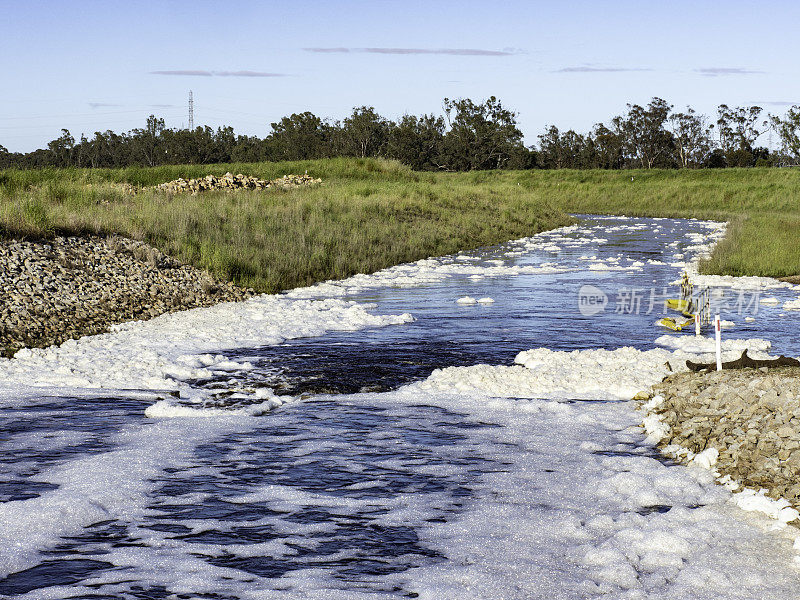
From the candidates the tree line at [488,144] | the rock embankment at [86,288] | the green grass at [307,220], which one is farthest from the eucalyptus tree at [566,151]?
the rock embankment at [86,288]

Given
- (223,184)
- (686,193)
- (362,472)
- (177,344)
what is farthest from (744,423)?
(686,193)

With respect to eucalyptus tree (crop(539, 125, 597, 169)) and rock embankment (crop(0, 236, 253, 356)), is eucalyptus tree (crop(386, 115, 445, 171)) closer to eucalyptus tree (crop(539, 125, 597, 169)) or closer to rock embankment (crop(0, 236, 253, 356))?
eucalyptus tree (crop(539, 125, 597, 169))

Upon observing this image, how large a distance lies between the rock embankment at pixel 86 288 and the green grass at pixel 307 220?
742 mm

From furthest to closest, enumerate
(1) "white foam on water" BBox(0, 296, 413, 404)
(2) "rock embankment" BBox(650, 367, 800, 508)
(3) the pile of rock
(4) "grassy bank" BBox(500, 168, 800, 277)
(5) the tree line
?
(5) the tree line, (4) "grassy bank" BBox(500, 168, 800, 277), (3) the pile of rock, (1) "white foam on water" BBox(0, 296, 413, 404), (2) "rock embankment" BBox(650, 367, 800, 508)

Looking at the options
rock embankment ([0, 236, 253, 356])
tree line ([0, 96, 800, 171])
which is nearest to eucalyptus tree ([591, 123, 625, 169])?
tree line ([0, 96, 800, 171])

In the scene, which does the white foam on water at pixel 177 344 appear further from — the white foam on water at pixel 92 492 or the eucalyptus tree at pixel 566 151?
the eucalyptus tree at pixel 566 151

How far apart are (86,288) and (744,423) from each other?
10420 millimetres

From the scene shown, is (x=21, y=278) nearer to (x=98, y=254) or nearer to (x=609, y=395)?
(x=98, y=254)

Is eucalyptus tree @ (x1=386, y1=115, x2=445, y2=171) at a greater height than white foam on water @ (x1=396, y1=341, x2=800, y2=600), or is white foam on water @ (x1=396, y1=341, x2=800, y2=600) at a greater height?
eucalyptus tree @ (x1=386, y1=115, x2=445, y2=171)

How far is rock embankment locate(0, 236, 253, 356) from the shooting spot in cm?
1172

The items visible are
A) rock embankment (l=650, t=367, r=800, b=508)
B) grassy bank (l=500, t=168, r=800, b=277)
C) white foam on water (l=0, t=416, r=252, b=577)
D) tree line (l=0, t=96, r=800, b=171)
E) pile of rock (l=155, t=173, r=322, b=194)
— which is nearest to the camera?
white foam on water (l=0, t=416, r=252, b=577)

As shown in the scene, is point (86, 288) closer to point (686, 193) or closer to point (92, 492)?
point (92, 492)

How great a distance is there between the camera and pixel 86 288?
13422mm

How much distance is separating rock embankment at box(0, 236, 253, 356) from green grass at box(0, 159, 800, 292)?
74 cm
